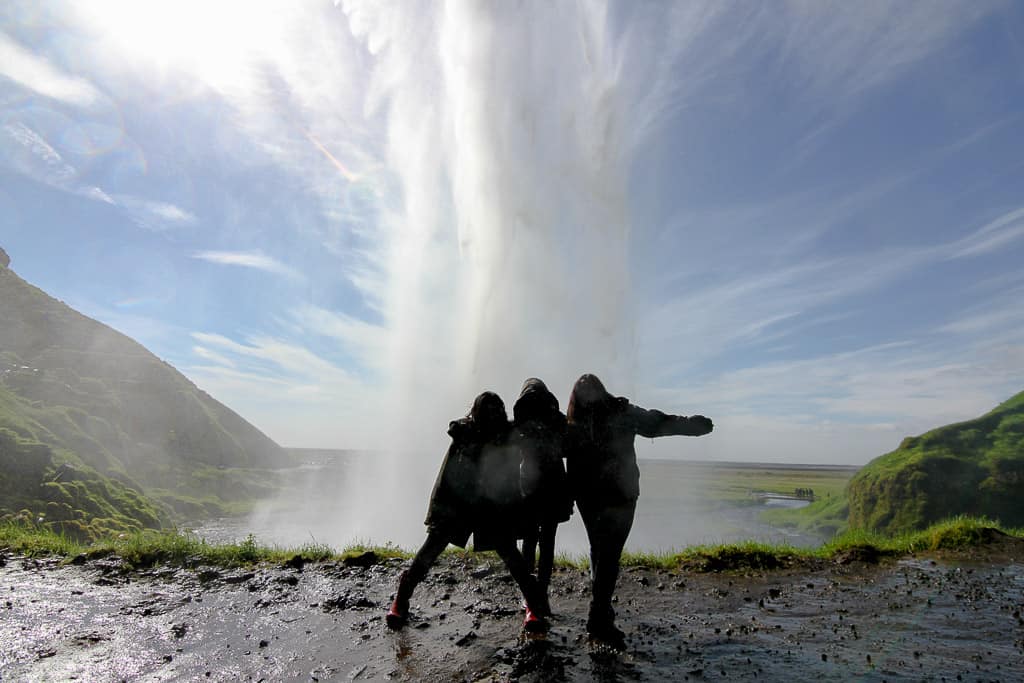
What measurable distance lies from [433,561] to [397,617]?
0.66 meters

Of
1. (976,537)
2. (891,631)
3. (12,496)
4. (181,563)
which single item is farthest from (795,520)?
(12,496)

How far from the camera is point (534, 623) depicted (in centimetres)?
482

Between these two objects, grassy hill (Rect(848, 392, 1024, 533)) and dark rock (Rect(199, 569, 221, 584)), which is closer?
dark rock (Rect(199, 569, 221, 584))

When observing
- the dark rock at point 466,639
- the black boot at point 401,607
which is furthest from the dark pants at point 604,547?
the black boot at point 401,607

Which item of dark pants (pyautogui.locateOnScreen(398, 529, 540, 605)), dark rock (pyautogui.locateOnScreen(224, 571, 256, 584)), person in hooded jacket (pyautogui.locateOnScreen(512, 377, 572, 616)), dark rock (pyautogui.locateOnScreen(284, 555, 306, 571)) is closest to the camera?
dark pants (pyautogui.locateOnScreen(398, 529, 540, 605))

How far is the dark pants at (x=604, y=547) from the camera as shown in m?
4.74

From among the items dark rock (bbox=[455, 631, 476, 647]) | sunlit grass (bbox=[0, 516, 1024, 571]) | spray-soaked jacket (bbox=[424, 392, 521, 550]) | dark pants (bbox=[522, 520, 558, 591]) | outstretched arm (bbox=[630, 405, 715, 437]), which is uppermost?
outstretched arm (bbox=[630, 405, 715, 437])

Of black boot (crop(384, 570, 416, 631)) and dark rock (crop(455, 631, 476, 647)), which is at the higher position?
black boot (crop(384, 570, 416, 631))

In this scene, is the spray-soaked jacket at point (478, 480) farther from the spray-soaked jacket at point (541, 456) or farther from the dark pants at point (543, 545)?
the dark pants at point (543, 545)

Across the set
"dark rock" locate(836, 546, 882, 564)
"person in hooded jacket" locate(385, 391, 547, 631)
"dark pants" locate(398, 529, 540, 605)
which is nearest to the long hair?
"person in hooded jacket" locate(385, 391, 547, 631)

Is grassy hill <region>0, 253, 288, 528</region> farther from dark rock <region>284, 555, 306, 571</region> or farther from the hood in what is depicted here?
the hood

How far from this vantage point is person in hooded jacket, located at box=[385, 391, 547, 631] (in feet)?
17.3

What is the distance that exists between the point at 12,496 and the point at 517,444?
2855 cm

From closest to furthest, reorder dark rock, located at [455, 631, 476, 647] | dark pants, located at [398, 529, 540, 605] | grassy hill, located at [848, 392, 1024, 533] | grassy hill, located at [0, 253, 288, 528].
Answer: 1. dark rock, located at [455, 631, 476, 647]
2. dark pants, located at [398, 529, 540, 605]
3. grassy hill, located at [848, 392, 1024, 533]
4. grassy hill, located at [0, 253, 288, 528]
